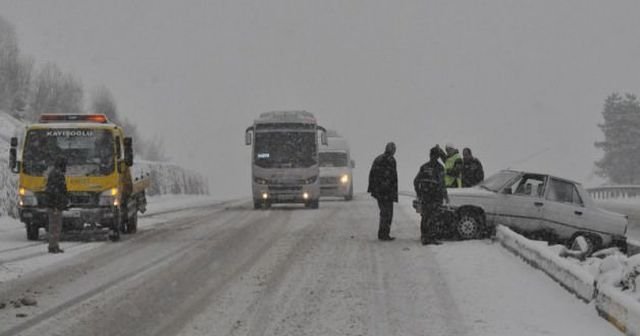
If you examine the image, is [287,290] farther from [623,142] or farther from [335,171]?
[623,142]

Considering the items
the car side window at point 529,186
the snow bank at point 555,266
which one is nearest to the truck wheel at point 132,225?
the car side window at point 529,186

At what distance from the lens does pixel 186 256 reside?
13125 millimetres

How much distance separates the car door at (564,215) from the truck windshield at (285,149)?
44.0ft

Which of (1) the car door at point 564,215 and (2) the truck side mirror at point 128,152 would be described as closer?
(1) the car door at point 564,215

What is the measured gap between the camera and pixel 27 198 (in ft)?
53.0

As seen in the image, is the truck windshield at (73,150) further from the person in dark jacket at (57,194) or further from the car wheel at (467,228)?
the car wheel at (467,228)

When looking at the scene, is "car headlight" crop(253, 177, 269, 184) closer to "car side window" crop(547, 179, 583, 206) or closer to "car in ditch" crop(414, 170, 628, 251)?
"car in ditch" crop(414, 170, 628, 251)

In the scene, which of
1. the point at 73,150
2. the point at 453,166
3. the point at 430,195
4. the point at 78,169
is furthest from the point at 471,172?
the point at 73,150

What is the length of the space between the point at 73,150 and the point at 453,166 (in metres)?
7.78

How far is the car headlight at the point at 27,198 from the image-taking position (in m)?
16.1

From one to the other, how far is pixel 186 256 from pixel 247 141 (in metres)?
15.2

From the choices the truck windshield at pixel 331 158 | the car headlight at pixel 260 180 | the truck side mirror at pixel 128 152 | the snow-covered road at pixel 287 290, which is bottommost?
the snow-covered road at pixel 287 290

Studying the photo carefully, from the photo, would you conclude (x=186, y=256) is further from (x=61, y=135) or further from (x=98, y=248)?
(x=61, y=135)

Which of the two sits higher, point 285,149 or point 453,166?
point 285,149
